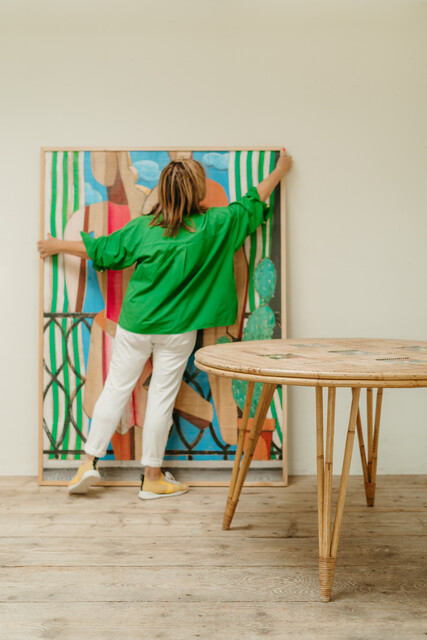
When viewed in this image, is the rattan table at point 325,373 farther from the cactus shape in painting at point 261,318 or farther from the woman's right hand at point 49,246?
the woman's right hand at point 49,246

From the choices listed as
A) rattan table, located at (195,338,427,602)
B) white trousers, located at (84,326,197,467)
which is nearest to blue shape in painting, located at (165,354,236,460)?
white trousers, located at (84,326,197,467)

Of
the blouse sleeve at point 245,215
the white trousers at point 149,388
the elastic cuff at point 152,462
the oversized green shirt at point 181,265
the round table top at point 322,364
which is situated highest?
the blouse sleeve at point 245,215

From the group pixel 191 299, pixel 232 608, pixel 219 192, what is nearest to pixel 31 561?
pixel 232 608

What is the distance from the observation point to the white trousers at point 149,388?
2359 mm

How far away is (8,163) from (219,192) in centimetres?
105

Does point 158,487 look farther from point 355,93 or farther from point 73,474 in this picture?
point 355,93

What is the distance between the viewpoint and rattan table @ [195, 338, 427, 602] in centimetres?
124

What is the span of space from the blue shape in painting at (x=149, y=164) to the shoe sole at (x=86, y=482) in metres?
1.35

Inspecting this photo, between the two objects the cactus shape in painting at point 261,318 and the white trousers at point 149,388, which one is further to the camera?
the cactus shape in painting at point 261,318

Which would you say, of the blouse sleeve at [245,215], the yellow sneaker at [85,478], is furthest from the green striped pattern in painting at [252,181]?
the yellow sneaker at [85,478]

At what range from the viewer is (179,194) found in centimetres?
234

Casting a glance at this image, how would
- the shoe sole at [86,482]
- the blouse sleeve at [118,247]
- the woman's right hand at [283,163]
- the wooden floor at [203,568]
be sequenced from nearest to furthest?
the wooden floor at [203,568] < the shoe sole at [86,482] < the blouse sleeve at [118,247] < the woman's right hand at [283,163]

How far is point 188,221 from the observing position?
236cm

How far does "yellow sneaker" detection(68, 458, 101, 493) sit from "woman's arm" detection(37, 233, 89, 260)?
95 cm
